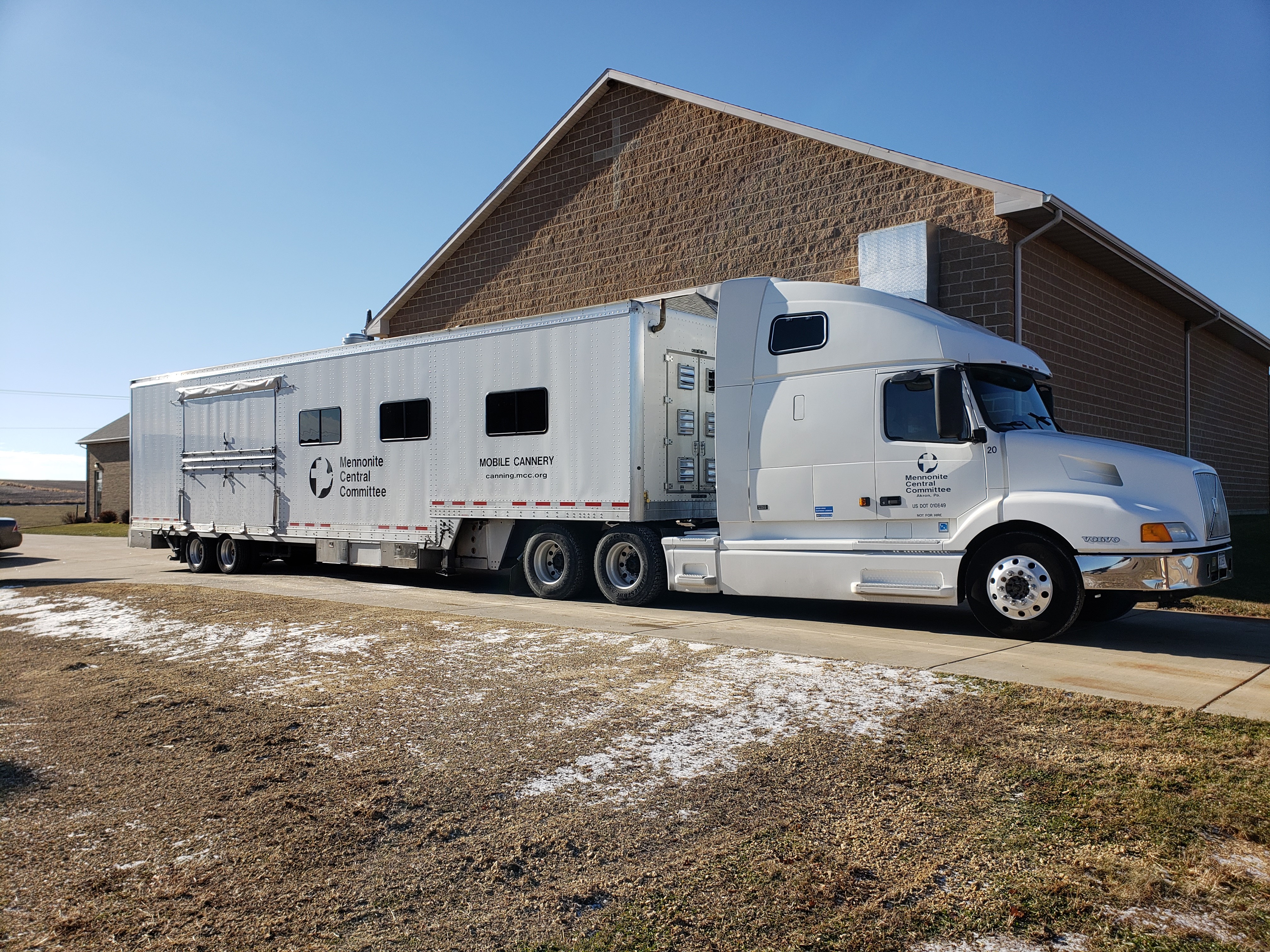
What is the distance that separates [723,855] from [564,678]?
Answer: 3.23m

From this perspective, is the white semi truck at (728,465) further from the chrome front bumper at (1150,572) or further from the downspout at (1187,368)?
the downspout at (1187,368)

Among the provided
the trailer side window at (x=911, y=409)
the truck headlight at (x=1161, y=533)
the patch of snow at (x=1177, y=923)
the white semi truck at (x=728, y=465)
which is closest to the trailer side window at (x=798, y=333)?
the white semi truck at (x=728, y=465)

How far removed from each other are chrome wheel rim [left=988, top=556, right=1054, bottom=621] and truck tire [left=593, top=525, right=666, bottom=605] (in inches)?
151

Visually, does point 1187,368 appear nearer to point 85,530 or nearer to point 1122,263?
point 1122,263

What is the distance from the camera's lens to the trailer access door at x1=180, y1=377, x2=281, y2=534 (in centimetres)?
1532

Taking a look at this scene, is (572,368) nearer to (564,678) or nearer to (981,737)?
(564,678)

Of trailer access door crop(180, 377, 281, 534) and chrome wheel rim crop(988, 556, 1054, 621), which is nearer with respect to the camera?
chrome wheel rim crop(988, 556, 1054, 621)

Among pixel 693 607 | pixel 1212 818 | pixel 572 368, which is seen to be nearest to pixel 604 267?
pixel 572 368

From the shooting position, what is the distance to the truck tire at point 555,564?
11711 millimetres

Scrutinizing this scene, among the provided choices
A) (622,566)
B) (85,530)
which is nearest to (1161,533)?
(622,566)

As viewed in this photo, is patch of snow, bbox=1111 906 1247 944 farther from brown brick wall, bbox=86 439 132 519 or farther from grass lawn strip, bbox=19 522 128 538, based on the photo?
brown brick wall, bbox=86 439 132 519

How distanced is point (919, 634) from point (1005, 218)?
6.77m

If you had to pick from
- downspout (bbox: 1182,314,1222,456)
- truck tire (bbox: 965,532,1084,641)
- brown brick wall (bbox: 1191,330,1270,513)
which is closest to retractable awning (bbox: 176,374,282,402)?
truck tire (bbox: 965,532,1084,641)

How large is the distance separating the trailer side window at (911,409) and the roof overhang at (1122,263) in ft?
16.5
